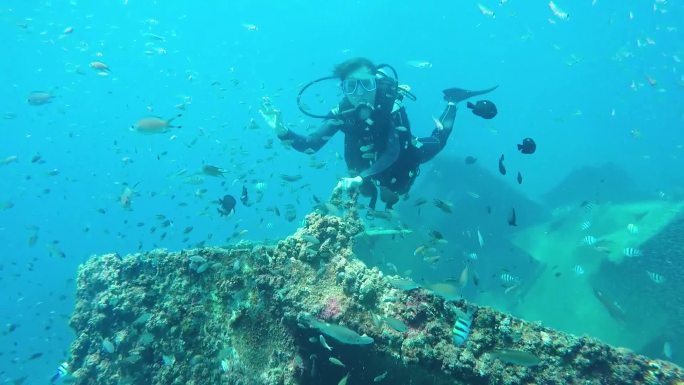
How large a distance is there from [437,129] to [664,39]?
15739 centimetres

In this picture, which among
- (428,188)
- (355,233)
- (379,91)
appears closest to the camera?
(355,233)

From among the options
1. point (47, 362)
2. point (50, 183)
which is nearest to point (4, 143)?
point (50, 183)

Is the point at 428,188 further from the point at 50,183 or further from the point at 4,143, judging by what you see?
the point at 4,143

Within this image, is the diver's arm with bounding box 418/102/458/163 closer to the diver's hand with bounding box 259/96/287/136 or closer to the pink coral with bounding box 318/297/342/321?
the diver's hand with bounding box 259/96/287/136

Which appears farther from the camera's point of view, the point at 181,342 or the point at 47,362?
the point at 47,362

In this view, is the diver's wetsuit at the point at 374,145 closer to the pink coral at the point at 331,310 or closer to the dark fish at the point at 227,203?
the dark fish at the point at 227,203

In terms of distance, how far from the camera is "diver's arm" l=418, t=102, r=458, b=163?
Answer: 966 centimetres

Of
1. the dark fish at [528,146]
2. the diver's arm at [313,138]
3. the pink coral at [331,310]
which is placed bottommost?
the diver's arm at [313,138]

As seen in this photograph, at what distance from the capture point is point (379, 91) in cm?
777

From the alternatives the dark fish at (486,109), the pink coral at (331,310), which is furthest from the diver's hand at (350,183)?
the pink coral at (331,310)

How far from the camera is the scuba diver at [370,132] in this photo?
7.38 m

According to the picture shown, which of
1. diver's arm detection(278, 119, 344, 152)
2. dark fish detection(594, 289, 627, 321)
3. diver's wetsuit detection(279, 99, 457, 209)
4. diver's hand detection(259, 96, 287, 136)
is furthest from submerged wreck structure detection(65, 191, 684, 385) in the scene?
dark fish detection(594, 289, 627, 321)

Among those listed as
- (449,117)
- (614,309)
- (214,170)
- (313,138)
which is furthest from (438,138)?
(614,309)

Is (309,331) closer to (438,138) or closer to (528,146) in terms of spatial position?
(528,146)
